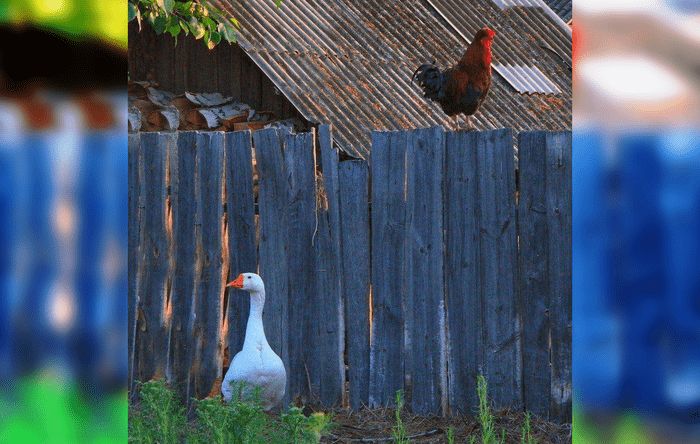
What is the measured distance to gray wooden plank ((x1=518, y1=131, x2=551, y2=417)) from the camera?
20.9 ft

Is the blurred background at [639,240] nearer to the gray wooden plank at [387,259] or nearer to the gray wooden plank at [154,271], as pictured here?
the gray wooden plank at [387,259]

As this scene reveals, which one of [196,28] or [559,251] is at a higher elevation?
[196,28]

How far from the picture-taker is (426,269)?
6.57 m

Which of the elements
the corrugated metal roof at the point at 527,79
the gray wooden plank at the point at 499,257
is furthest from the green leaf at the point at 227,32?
the corrugated metal roof at the point at 527,79

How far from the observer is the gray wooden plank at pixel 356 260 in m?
6.71

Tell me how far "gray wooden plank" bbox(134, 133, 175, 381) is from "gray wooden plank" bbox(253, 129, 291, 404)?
2.17ft

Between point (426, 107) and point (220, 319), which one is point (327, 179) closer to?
point (220, 319)

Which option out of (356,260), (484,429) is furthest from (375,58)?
(484,429)

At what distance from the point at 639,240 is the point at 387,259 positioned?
5.17m

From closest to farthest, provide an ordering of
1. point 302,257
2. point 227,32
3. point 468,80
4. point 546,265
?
point 546,265
point 302,257
point 227,32
point 468,80

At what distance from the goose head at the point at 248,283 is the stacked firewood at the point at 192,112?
345 centimetres

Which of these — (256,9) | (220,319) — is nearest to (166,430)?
(220,319)

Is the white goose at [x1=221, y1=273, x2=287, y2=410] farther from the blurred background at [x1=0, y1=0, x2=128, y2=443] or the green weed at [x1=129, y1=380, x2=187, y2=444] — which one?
the blurred background at [x1=0, y1=0, x2=128, y2=443]

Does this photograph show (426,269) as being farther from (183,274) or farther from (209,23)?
(209,23)
